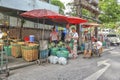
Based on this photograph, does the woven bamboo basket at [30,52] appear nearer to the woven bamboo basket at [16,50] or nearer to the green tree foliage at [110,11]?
the woven bamboo basket at [16,50]

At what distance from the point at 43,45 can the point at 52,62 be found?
106 cm

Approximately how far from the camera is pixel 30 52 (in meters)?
10.9

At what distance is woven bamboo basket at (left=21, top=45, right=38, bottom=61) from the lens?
10930 millimetres

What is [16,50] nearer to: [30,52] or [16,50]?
[16,50]

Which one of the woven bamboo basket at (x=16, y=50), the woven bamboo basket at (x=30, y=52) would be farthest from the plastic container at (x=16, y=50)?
the woven bamboo basket at (x=30, y=52)

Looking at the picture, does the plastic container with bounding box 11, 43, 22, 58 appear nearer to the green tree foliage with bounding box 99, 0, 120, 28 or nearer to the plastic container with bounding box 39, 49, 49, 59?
the plastic container with bounding box 39, 49, 49, 59

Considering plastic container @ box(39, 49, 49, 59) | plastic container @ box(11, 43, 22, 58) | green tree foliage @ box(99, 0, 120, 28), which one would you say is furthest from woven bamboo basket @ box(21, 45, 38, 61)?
green tree foliage @ box(99, 0, 120, 28)

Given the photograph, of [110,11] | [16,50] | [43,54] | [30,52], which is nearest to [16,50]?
[16,50]

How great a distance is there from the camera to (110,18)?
104 feet

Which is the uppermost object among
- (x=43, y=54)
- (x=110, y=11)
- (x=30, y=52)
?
(x=110, y=11)

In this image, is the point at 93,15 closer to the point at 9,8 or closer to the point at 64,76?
the point at 9,8

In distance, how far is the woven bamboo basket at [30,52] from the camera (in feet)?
35.9

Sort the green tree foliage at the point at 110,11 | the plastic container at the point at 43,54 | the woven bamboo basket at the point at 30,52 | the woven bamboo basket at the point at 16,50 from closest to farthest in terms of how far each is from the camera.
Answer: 1. the woven bamboo basket at the point at 30,52
2. the plastic container at the point at 43,54
3. the woven bamboo basket at the point at 16,50
4. the green tree foliage at the point at 110,11

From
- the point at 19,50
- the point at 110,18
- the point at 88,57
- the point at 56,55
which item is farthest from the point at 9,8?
the point at 110,18
